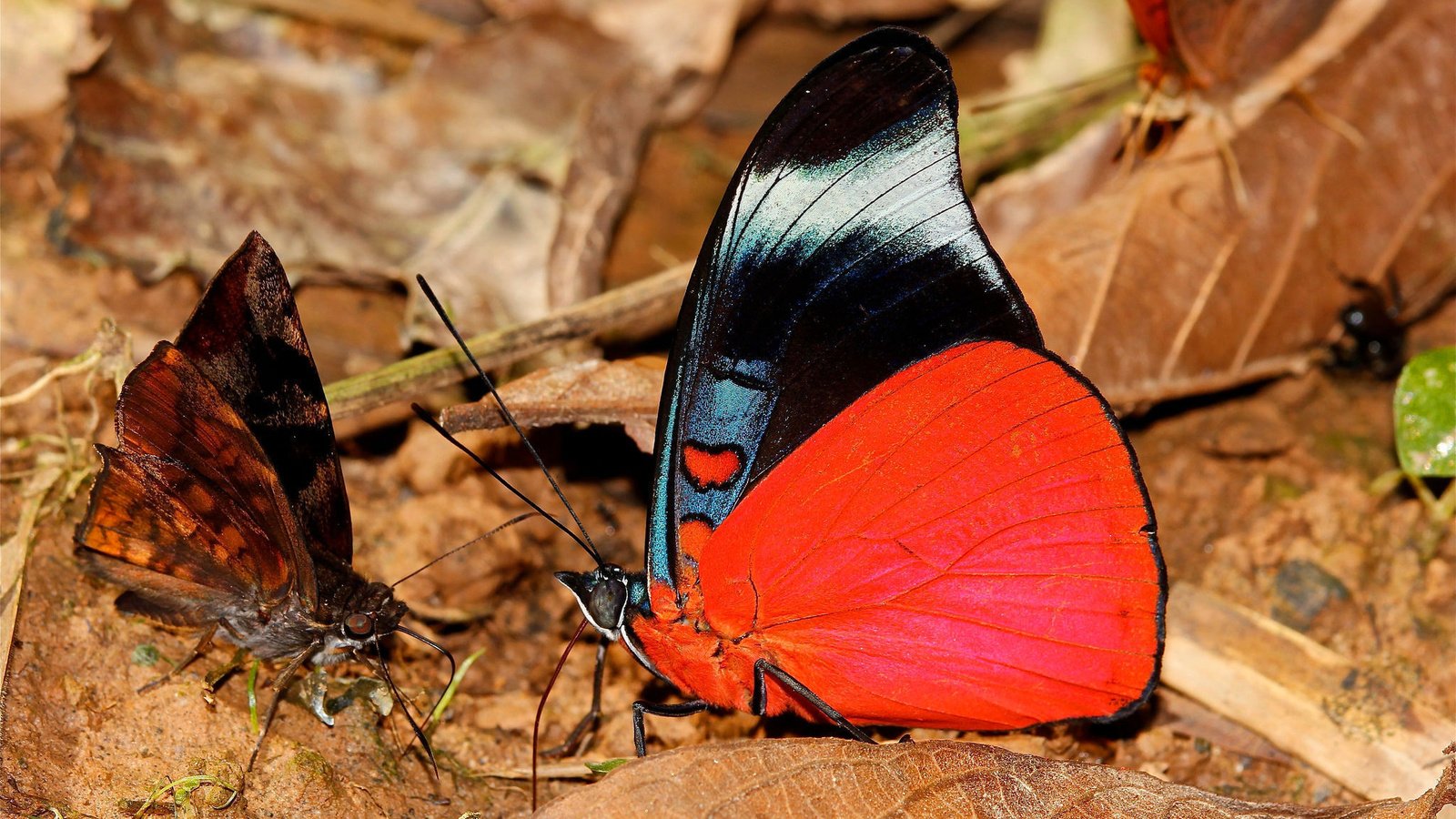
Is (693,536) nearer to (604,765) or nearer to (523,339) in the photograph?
(604,765)

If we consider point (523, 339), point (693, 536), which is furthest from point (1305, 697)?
point (523, 339)

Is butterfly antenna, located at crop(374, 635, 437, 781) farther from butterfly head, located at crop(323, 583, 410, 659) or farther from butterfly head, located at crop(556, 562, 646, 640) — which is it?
butterfly head, located at crop(556, 562, 646, 640)

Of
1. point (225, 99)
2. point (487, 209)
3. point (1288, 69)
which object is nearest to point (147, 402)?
point (487, 209)

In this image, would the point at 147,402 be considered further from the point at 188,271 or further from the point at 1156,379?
the point at 1156,379

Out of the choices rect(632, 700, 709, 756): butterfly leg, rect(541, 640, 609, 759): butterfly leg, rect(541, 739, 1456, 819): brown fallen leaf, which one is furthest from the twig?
rect(541, 739, 1456, 819): brown fallen leaf

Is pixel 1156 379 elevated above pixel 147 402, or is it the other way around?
pixel 147 402

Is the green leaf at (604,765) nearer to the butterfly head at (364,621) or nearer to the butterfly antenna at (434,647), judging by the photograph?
the butterfly antenna at (434,647)

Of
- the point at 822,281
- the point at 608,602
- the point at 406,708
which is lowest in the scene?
the point at 406,708
